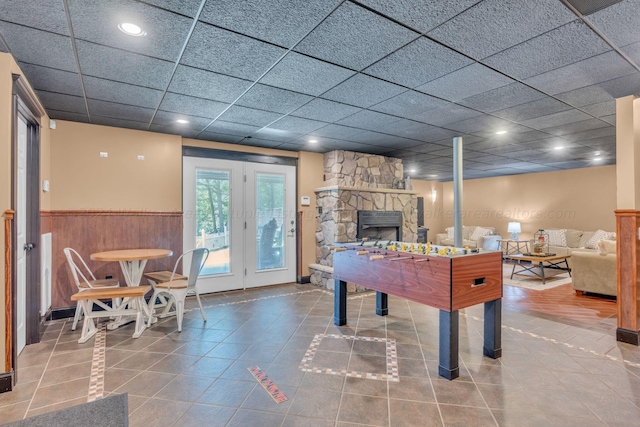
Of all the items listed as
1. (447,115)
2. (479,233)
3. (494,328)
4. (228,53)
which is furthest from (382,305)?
(479,233)

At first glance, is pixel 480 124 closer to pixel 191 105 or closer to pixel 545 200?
pixel 191 105

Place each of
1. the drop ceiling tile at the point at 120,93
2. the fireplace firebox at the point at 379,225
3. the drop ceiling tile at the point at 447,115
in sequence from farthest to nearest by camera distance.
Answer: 1. the fireplace firebox at the point at 379,225
2. the drop ceiling tile at the point at 447,115
3. the drop ceiling tile at the point at 120,93

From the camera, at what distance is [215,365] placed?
262cm

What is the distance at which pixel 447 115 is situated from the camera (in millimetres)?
3723

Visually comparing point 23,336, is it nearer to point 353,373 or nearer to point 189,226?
point 189,226

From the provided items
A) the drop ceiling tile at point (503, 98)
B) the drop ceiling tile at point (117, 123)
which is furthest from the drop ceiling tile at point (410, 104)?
the drop ceiling tile at point (117, 123)

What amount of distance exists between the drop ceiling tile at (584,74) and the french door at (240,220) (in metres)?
3.83

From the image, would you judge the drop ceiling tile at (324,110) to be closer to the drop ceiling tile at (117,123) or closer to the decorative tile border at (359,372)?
the drop ceiling tile at (117,123)

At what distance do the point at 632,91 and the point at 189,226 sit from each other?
5.34 m

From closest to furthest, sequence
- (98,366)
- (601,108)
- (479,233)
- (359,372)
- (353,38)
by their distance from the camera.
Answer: (353,38) < (359,372) < (98,366) < (601,108) < (479,233)

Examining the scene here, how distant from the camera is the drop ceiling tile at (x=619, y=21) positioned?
182 cm

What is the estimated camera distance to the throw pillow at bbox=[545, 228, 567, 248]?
757 cm

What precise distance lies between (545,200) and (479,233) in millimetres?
1764

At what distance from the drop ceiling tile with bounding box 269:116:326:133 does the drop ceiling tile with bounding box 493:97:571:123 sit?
2093 millimetres
